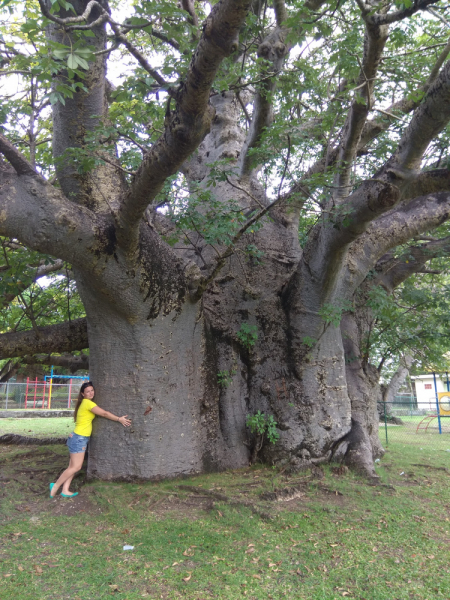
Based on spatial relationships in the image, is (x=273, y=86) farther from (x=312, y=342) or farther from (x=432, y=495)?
(x=432, y=495)

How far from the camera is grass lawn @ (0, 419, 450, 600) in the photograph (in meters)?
2.91

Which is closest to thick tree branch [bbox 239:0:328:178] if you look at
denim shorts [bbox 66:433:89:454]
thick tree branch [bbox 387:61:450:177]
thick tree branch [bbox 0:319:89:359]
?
thick tree branch [bbox 387:61:450:177]

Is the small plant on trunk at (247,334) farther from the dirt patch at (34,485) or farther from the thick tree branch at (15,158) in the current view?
the thick tree branch at (15,158)

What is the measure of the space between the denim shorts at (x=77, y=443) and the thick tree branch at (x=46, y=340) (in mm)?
1467

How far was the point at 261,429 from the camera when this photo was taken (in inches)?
205

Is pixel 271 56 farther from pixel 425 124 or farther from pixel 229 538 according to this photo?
pixel 229 538

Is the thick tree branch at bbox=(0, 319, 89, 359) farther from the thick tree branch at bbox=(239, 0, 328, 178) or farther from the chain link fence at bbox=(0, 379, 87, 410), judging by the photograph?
the chain link fence at bbox=(0, 379, 87, 410)

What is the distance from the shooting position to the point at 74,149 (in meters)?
4.12

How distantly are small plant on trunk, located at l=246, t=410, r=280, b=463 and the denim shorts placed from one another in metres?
1.83

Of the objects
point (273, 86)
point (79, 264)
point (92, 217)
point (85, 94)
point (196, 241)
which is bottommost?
point (79, 264)

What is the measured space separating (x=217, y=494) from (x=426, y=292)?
550 cm

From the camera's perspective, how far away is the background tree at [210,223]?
3.80 meters

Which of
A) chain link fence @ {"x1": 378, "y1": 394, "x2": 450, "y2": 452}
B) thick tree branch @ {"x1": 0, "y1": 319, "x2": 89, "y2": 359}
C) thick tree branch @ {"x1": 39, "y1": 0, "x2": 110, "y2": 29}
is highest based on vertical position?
thick tree branch @ {"x1": 39, "y1": 0, "x2": 110, "y2": 29}

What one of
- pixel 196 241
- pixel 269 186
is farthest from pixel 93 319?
pixel 269 186
